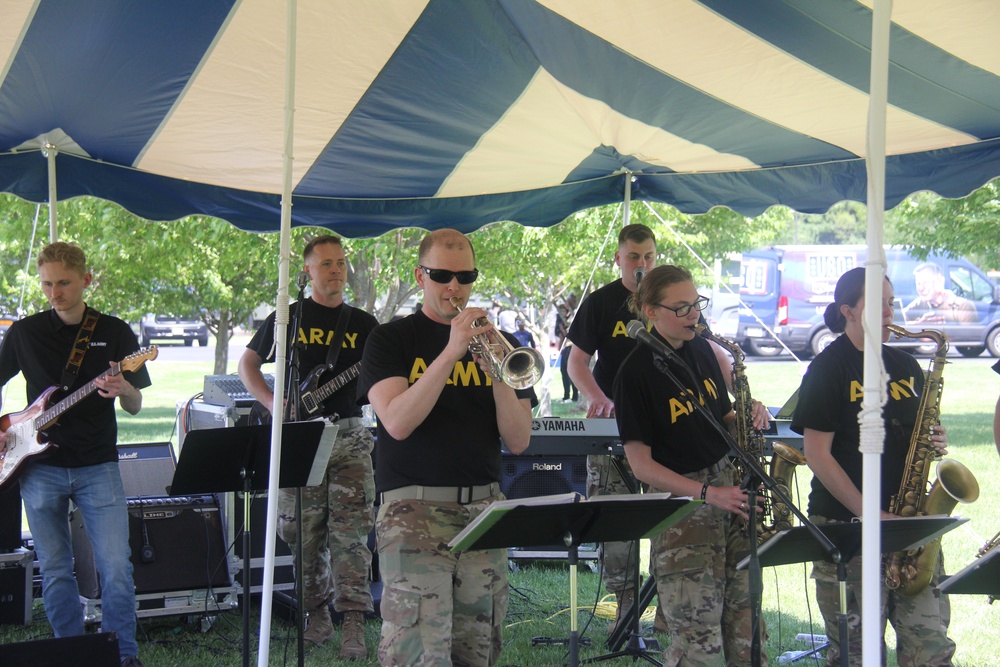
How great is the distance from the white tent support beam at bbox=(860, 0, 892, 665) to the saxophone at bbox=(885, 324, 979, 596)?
1.71 m

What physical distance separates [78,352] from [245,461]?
1.29 metres

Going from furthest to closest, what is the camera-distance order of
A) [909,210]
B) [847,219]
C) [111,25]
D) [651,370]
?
[847,219], [909,210], [111,25], [651,370]

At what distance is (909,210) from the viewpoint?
14.3m

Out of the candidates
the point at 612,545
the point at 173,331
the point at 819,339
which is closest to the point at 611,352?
the point at 612,545

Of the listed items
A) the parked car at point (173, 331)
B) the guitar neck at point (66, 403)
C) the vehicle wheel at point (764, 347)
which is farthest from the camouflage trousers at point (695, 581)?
the parked car at point (173, 331)

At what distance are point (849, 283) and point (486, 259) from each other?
9.08m

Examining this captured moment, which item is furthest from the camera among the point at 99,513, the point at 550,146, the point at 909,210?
the point at 909,210

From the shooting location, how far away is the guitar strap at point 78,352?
488 centimetres

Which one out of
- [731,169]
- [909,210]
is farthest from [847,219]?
[731,169]

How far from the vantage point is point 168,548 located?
19.9ft

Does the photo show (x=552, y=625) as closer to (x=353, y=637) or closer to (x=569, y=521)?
(x=353, y=637)

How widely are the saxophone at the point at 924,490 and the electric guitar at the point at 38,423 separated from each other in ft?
11.8

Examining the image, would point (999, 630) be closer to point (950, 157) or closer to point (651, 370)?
point (950, 157)

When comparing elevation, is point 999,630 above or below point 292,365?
below
